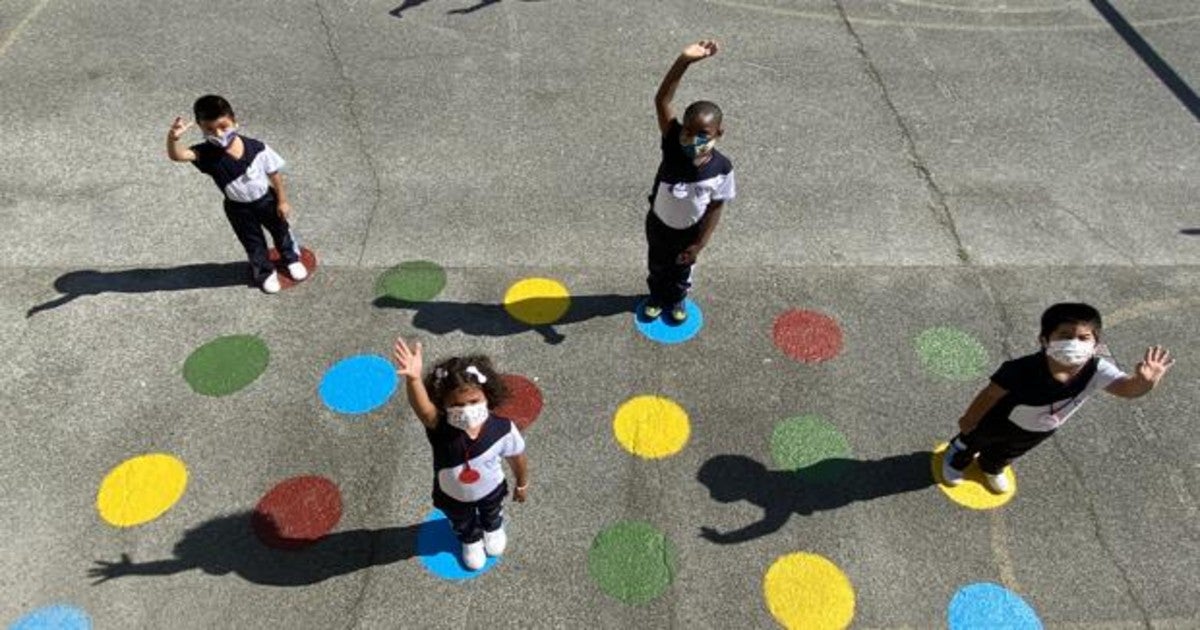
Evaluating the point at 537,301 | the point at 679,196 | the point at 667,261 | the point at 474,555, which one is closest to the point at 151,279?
the point at 537,301

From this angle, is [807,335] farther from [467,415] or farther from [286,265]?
[286,265]

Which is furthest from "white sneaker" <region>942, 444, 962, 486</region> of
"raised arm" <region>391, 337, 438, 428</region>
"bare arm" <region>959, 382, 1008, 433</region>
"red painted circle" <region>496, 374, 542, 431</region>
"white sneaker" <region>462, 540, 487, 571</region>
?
"raised arm" <region>391, 337, 438, 428</region>

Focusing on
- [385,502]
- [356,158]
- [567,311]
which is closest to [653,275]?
[567,311]

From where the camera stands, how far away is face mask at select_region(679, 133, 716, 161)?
4.12 m

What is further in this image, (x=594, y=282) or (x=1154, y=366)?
(x=594, y=282)

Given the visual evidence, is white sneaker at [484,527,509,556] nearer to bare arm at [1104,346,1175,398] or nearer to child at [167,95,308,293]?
child at [167,95,308,293]

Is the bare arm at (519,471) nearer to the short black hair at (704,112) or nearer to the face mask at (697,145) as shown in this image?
the face mask at (697,145)

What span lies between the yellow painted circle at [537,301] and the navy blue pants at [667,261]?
660 millimetres

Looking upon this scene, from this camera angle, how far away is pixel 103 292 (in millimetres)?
5410

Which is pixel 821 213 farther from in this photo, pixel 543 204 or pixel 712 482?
pixel 712 482

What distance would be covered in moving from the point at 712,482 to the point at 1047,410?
1790mm

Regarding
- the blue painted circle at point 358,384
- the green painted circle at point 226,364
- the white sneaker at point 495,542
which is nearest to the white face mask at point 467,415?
the white sneaker at point 495,542

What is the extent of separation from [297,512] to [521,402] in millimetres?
1445

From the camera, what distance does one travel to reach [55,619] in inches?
149
